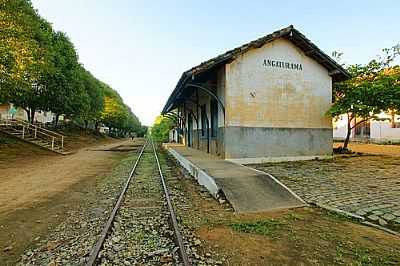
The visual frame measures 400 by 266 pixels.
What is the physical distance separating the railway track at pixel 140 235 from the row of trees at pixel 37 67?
1173 cm

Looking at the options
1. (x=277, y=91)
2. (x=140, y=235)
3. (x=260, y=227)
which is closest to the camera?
(x=140, y=235)

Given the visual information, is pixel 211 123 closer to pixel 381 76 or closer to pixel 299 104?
pixel 299 104

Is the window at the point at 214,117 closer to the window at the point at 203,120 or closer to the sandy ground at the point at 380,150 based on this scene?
the window at the point at 203,120

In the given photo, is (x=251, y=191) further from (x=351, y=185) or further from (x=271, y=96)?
(x=271, y=96)

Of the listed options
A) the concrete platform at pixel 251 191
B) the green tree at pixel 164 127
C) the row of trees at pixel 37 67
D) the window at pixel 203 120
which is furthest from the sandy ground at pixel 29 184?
Answer: the green tree at pixel 164 127

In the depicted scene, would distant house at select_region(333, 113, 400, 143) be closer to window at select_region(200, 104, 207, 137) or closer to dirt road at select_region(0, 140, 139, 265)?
window at select_region(200, 104, 207, 137)

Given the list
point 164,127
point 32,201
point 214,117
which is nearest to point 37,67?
point 214,117

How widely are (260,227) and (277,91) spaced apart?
9.40 metres

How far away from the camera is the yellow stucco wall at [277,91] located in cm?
1255

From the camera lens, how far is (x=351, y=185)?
8.22 metres

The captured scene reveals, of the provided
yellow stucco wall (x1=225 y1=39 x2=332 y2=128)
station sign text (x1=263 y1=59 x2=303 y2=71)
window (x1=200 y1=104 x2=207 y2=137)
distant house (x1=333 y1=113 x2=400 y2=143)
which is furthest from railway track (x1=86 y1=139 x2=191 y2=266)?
distant house (x1=333 y1=113 x2=400 y2=143)

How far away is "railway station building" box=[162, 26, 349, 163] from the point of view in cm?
1241

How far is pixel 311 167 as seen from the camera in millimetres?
11719

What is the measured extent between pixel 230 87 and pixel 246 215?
7503 millimetres
